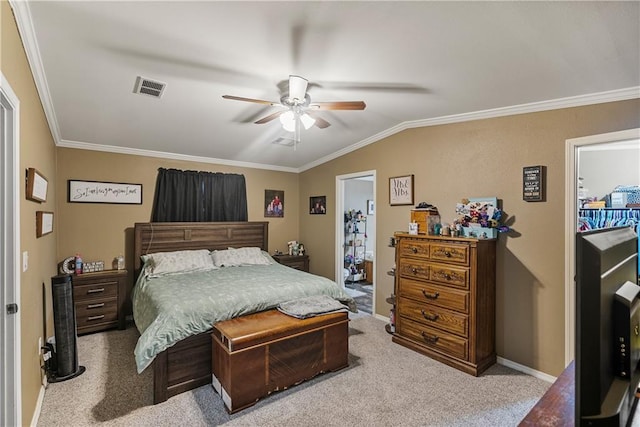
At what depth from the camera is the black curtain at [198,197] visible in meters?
4.39

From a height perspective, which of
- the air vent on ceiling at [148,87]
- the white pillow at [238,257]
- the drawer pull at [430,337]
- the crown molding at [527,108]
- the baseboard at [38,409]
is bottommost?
the baseboard at [38,409]

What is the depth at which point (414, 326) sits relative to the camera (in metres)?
3.22

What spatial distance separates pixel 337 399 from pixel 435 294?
1.39 meters

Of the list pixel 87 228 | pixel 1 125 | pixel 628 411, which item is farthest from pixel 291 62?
pixel 87 228

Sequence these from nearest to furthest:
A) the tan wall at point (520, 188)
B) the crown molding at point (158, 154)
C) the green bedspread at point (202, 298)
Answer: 1. the green bedspread at point (202, 298)
2. the tan wall at point (520, 188)
3. the crown molding at point (158, 154)

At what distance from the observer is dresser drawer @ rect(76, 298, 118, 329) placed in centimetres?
351

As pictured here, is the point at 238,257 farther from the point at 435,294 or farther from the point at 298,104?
the point at 435,294

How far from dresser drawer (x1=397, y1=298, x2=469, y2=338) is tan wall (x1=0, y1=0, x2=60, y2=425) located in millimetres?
3103

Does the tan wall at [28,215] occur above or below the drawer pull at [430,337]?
above

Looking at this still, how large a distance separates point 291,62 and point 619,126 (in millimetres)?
2622

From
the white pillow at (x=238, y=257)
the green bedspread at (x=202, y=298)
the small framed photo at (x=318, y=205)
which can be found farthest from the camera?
the small framed photo at (x=318, y=205)

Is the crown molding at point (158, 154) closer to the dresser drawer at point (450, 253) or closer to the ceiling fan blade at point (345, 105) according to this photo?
the ceiling fan blade at point (345, 105)

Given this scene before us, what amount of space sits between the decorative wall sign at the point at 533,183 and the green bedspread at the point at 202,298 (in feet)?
6.87

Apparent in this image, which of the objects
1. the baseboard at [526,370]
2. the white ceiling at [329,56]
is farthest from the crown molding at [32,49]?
the baseboard at [526,370]
